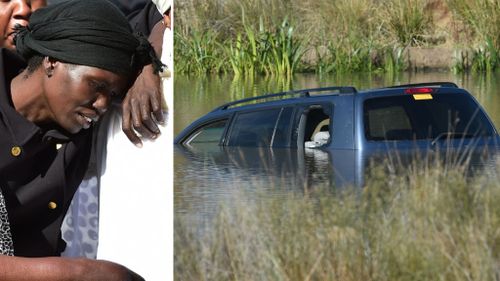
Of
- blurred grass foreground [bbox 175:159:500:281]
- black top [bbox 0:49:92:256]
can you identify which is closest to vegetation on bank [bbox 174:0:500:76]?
blurred grass foreground [bbox 175:159:500:281]

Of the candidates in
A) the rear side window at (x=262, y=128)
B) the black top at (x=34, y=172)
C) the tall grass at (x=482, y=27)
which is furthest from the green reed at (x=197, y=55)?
the black top at (x=34, y=172)

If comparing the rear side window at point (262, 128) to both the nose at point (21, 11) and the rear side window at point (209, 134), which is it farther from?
the nose at point (21, 11)

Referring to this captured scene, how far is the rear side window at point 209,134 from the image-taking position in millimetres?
5788

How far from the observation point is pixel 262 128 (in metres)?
6.60

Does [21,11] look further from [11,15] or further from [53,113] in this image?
[53,113]

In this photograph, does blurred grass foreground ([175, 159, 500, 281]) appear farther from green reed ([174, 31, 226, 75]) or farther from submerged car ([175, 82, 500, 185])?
green reed ([174, 31, 226, 75])

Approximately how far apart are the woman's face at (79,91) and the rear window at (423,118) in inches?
136

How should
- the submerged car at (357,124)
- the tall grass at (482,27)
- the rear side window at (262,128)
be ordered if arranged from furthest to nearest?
the tall grass at (482,27) → the rear side window at (262,128) → the submerged car at (357,124)

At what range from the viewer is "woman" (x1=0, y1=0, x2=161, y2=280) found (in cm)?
208

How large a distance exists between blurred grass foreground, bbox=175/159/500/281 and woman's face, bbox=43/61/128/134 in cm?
120

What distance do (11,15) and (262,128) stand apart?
14.3ft

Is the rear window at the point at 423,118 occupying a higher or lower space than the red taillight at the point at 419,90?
lower

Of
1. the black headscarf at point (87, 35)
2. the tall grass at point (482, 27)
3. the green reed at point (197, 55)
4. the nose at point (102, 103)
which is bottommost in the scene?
the nose at point (102, 103)

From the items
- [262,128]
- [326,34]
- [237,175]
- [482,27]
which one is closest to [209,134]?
[262,128]
